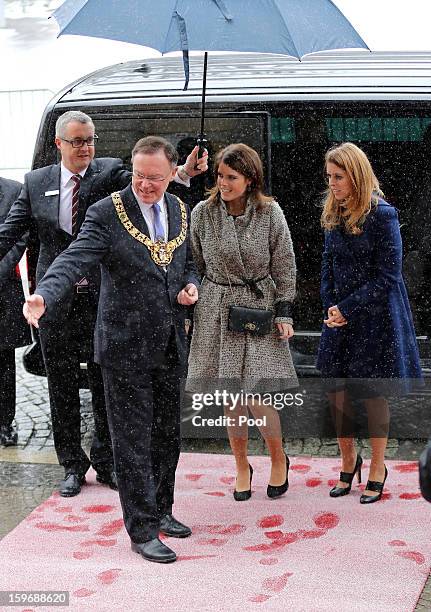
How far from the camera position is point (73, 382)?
5.43 metres

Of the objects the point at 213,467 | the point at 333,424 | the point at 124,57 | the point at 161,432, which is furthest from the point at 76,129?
the point at 124,57

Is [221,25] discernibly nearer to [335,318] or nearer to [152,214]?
[152,214]

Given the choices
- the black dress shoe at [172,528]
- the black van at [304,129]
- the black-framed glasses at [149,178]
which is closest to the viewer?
the black-framed glasses at [149,178]

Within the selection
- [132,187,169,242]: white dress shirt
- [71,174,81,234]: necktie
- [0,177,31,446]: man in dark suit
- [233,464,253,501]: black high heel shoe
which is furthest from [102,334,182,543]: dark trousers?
[0,177,31,446]: man in dark suit

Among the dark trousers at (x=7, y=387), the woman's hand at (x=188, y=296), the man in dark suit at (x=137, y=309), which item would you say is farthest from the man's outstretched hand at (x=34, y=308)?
the dark trousers at (x=7, y=387)

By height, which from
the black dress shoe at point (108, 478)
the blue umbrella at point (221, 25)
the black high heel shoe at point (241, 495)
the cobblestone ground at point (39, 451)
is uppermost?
the blue umbrella at point (221, 25)

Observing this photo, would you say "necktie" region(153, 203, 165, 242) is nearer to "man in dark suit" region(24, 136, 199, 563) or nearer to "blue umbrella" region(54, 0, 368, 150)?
"man in dark suit" region(24, 136, 199, 563)

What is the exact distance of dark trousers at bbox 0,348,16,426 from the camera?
247 inches

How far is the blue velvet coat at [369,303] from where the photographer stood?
4.98 m

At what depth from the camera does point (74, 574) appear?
14.3 ft

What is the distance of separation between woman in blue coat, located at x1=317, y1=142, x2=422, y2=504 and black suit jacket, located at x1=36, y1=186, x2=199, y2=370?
36.0 inches

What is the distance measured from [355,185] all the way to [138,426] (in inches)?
58.0

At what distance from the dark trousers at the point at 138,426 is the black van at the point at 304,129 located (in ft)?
5.59

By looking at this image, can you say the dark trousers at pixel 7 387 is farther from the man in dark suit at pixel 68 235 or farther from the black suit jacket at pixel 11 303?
the man in dark suit at pixel 68 235
